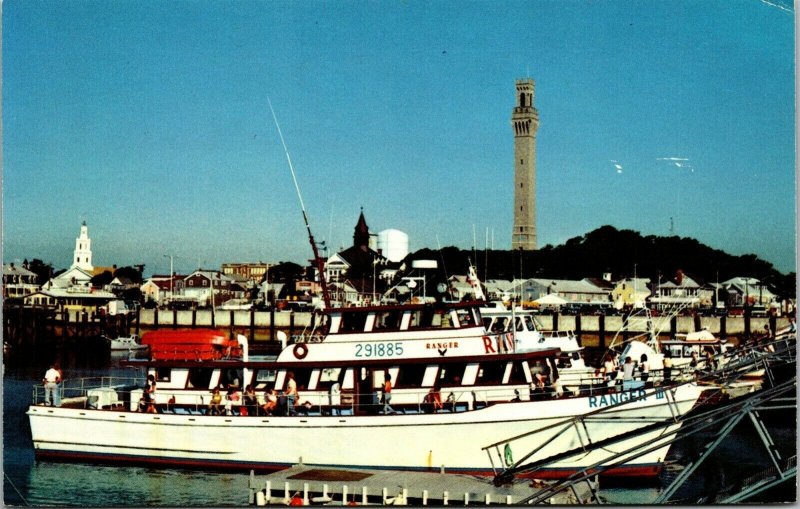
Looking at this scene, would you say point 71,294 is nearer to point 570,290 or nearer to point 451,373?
point 451,373

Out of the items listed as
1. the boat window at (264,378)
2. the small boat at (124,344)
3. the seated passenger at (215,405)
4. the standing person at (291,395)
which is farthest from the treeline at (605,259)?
the seated passenger at (215,405)

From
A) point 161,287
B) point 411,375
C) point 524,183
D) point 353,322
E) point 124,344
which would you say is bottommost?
point 124,344

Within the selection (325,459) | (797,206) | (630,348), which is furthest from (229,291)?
(797,206)

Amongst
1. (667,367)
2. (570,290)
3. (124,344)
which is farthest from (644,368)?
(570,290)

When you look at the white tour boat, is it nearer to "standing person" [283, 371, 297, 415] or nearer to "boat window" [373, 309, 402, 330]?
"boat window" [373, 309, 402, 330]

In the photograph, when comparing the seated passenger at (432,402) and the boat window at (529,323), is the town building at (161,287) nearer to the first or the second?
the boat window at (529,323)

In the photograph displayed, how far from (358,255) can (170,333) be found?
6094 centimetres

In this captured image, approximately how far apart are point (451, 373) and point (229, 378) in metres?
4.25

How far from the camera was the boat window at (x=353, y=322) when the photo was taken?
17.0 meters

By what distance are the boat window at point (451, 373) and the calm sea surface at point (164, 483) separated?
297 cm

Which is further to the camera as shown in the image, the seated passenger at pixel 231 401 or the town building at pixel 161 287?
the town building at pixel 161 287

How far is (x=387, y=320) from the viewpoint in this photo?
16.9m

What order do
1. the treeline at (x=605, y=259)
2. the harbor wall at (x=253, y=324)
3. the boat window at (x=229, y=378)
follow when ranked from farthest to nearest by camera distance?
the treeline at (x=605, y=259) → the harbor wall at (x=253, y=324) → the boat window at (x=229, y=378)

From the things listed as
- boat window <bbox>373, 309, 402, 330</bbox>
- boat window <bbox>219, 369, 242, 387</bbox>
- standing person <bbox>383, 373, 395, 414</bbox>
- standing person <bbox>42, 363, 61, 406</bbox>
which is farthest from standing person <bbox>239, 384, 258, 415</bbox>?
standing person <bbox>42, 363, 61, 406</bbox>
